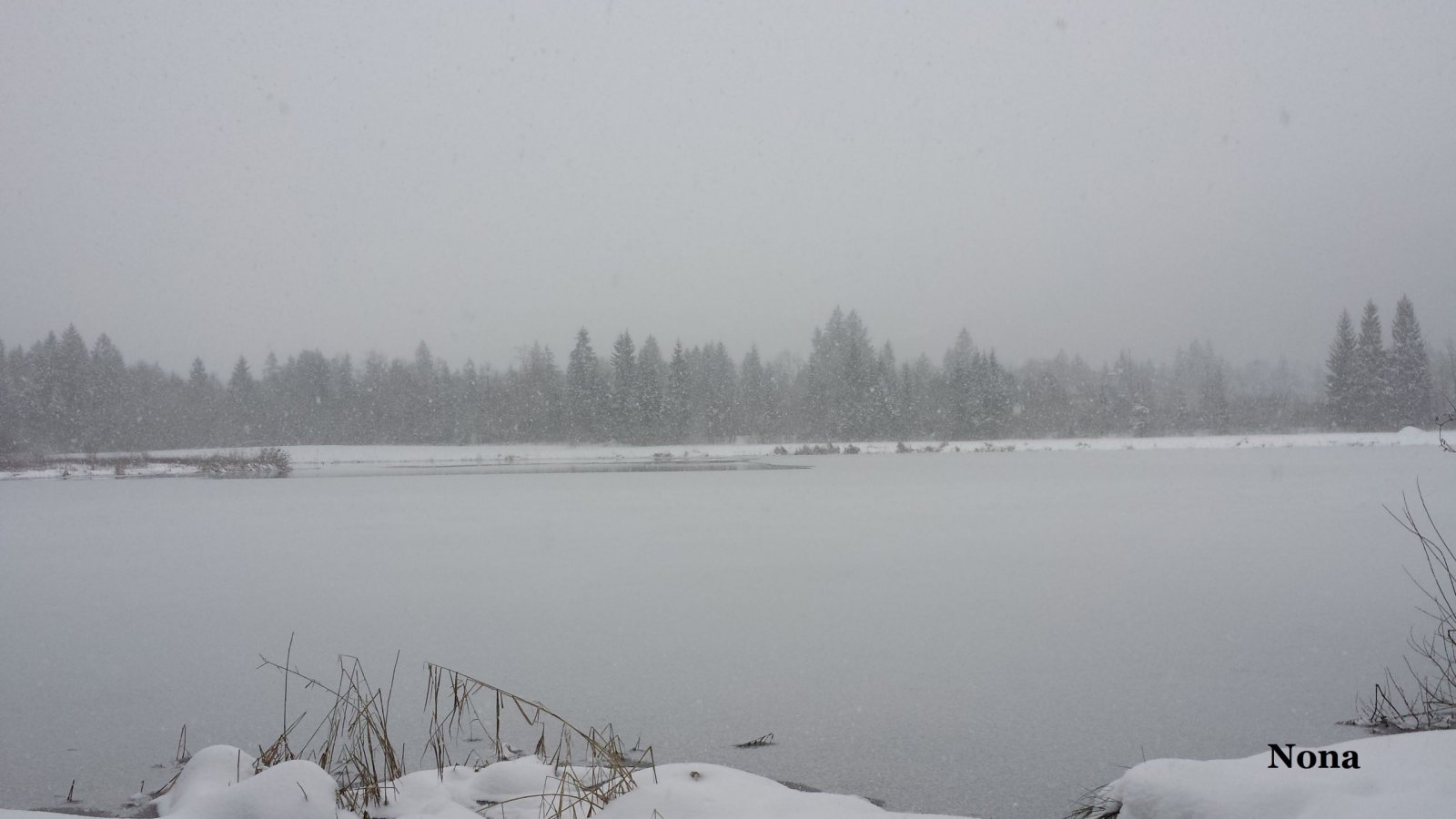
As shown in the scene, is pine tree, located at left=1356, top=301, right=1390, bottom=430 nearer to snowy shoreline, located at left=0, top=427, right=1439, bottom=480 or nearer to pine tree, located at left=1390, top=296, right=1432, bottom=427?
pine tree, located at left=1390, top=296, right=1432, bottom=427

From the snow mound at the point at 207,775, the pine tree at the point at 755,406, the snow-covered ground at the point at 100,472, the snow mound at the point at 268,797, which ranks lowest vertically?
the snow mound at the point at 207,775

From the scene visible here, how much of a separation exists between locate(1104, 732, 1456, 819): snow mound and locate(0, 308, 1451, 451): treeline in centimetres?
4084

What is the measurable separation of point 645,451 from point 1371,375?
36.5 metres

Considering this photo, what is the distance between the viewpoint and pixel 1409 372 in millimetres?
36531

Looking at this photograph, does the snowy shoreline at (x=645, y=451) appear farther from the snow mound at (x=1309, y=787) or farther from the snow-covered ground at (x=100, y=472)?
the snow mound at (x=1309, y=787)

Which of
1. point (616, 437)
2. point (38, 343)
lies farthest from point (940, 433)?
point (38, 343)

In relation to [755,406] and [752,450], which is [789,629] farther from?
[755,406]

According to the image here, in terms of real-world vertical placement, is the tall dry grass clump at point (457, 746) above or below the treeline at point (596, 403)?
below

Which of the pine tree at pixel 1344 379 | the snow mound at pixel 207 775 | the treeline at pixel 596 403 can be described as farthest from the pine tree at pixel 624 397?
the snow mound at pixel 207 775

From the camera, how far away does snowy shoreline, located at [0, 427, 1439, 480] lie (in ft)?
85.4

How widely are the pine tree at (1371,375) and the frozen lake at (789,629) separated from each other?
33504 millimetres

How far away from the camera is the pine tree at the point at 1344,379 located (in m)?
37.9

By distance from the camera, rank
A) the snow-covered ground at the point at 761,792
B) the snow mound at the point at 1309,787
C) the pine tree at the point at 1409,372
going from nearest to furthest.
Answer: the snow mound at the point at 1309,787 → the snow-covered ground at the point at 761,792 → the pine tree at the point at 1409,372

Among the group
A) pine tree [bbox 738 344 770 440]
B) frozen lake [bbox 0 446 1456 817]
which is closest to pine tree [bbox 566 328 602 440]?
pine tree [bbox 738 344 770 440]
